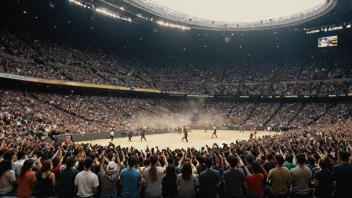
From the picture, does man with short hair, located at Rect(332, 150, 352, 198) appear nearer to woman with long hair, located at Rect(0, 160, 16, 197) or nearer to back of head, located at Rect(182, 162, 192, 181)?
back of head, located at Rect(182, 162, 192, 181)

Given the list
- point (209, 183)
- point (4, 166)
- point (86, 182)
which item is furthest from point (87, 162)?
point (209, 183)

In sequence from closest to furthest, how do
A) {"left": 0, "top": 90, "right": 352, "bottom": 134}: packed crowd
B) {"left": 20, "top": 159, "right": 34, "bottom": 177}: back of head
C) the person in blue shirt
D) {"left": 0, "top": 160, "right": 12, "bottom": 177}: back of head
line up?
the person in blue shirt, {"left": 20, "top": 159, "right": 34, "bottom": 177}: back of head, {"left": 0, "top": 160, "right": 12, "bottom": 177}: back of head, {"left": 0, "top": 90, "right": 352, "bottom": 134}: packed crowd

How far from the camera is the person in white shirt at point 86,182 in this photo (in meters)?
5.41

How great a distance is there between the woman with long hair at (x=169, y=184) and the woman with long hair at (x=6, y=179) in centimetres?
370

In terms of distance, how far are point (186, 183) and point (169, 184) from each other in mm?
532

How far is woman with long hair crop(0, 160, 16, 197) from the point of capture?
18.9ft

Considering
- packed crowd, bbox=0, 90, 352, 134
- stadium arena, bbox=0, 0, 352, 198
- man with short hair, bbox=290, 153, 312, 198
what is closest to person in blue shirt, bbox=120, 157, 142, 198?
stadium arena, bbox=0, 0, 352, 198

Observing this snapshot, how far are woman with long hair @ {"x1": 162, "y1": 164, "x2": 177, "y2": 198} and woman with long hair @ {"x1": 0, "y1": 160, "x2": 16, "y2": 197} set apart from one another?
3698mm

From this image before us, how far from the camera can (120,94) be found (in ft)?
162

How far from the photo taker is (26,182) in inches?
222

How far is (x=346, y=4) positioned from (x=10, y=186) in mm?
46068

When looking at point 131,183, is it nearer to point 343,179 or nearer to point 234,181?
point 234,181

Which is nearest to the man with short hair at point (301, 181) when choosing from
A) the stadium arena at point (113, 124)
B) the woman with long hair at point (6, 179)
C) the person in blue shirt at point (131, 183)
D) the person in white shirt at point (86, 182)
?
the stadium arena at point (113, 124)

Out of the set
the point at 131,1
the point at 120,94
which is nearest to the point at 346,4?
the point at 131,1
